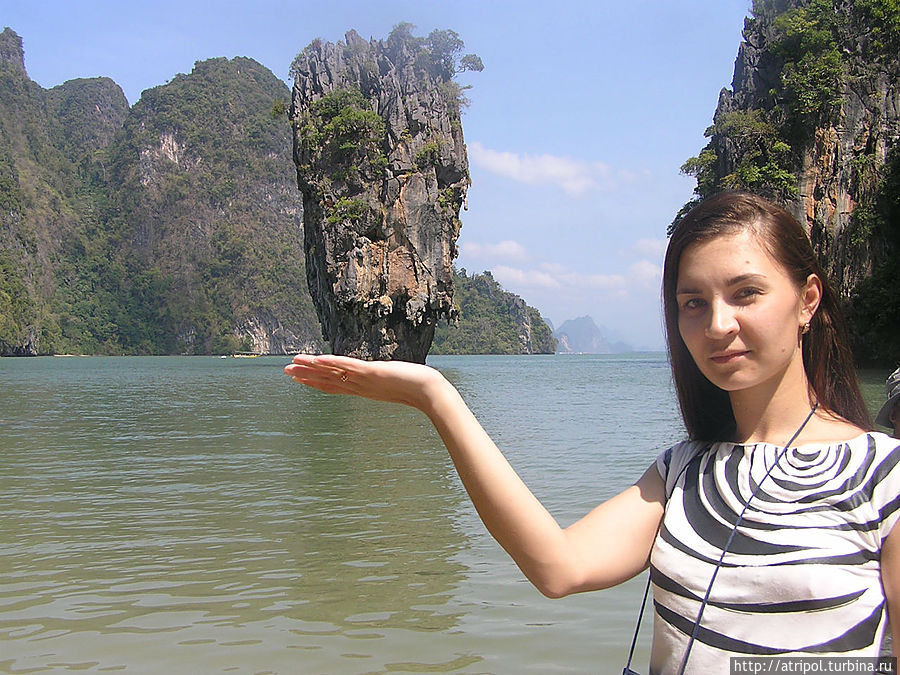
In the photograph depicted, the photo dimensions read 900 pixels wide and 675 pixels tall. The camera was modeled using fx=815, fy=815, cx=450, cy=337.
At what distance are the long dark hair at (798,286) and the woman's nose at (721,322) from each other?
120mm

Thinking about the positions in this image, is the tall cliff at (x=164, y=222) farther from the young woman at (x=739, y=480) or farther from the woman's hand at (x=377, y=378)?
the young woman at (x=739, y=480)

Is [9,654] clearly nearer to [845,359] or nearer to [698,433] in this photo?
[698,433]

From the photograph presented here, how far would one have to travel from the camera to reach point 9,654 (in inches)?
145

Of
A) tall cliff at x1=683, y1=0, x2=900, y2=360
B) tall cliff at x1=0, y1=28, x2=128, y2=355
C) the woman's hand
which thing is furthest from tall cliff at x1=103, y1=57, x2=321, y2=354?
the woman's hand

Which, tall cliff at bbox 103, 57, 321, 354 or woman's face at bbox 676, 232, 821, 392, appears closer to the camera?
woman's face at bbox 676, 232, 821, 392

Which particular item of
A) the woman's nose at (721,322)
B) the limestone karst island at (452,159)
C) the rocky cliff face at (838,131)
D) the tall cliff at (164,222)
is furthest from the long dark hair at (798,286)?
the tall cliff at (164,222)

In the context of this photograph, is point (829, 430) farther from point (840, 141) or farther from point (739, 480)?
point (840, 141)

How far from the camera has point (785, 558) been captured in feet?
3.50

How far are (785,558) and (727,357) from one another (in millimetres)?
302

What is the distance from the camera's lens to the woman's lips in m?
1.21

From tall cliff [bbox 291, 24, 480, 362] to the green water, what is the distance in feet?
73.3

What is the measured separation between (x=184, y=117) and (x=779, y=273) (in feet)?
393

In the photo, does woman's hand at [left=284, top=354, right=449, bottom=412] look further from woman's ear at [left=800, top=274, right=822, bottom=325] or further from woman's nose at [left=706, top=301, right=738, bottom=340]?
woman's ear at [left=800, top=274, right=822, bottom=325]

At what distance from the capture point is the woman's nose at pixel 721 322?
1.19m
